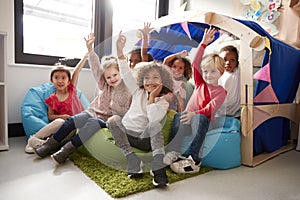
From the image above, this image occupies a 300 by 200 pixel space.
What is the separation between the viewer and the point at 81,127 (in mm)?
1202

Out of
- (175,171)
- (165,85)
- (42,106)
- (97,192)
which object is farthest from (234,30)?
(42,106)

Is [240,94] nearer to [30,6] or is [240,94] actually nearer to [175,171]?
[175,171]

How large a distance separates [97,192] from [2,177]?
1.34 feet

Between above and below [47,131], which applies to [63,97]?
above

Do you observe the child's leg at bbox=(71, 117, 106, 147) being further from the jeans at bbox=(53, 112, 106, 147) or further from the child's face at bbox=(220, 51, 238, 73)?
the child's face at bbox=(220, 51, 238, 73)

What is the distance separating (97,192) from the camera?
0.88 meters

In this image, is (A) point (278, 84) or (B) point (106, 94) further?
(A) point (278, 84)

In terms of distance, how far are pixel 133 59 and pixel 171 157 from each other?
0.48 meters

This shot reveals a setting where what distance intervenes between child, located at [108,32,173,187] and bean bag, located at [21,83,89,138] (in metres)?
0.58

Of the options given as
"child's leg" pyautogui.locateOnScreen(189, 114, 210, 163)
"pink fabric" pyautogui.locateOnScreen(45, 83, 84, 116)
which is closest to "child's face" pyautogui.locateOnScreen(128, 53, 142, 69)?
"child's leg" pyautogui.locateOnScreen(189, 114, 210, 163)

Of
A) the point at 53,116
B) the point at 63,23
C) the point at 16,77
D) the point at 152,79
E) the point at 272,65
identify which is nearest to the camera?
the point at 152,79

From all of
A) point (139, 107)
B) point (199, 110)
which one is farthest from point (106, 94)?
point (199, 110)

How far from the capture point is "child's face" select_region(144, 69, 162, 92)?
93cm

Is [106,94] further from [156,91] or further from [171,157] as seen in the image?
[171,157]
